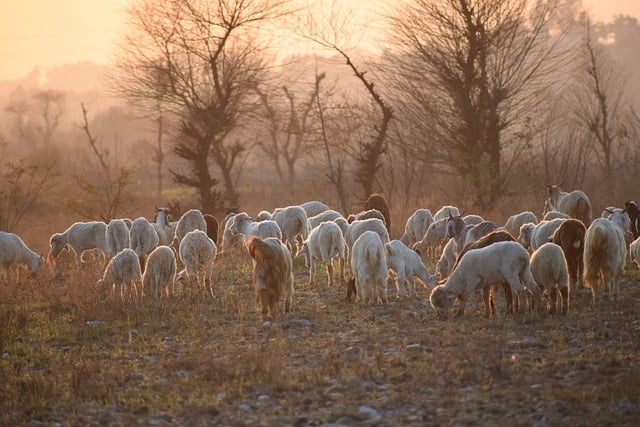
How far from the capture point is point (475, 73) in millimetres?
26641

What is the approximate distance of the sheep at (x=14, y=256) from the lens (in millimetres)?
18828

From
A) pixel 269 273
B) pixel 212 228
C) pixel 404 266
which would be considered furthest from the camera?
pixel 212 228

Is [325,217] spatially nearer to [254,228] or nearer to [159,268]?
[254,228]

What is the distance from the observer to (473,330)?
11.3 m

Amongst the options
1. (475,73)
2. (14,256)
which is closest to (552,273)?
(14,256)

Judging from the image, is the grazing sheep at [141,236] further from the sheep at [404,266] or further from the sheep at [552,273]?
the sheep at [552,273]

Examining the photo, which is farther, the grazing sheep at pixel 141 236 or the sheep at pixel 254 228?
the grazing sheep at pixel 141 236

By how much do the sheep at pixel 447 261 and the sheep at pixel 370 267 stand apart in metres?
1.85

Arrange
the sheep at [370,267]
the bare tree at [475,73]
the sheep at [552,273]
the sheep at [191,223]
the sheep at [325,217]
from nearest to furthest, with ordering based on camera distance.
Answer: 1. the sheep at [552,273]
2. the sheep at [370,267]
3. the sheep at [325,217]
4. the sheep at [191,223]
5. the bare tree at [475,73]

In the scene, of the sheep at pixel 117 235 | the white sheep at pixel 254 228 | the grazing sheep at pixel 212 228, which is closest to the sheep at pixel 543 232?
the white sheep at pixel 254 228

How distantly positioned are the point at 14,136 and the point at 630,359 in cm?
9146

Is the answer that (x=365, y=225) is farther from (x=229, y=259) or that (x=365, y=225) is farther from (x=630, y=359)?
(x=630, y=359)

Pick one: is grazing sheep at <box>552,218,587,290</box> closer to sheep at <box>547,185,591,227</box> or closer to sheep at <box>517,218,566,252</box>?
sheep at <box>517,218,566,252</box>

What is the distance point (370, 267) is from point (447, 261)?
7.89ft
